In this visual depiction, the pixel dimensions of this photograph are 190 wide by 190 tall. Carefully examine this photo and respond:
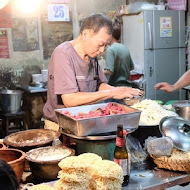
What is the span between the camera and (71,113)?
2.38 metres

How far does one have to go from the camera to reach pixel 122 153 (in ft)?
6.55

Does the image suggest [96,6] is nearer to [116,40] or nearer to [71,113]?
[116,40]

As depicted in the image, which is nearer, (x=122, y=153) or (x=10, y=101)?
(x=122, y=153)

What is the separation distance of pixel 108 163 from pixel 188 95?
235 inches

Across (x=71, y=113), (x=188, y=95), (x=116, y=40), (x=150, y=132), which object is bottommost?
(x=188, y=95)

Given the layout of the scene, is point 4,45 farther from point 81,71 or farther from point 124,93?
point 124,93

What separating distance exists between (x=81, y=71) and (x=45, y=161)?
45.1 inches

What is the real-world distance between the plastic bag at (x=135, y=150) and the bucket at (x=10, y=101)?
3.73 m

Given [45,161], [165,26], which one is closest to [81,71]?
[45,161]

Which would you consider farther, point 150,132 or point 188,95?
point 188,95

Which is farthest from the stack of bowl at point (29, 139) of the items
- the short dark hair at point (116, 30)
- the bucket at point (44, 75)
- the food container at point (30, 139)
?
the bucket at point (44, 75)

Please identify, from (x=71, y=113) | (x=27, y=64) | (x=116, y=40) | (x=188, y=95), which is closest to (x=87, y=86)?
(x=71, y=113)

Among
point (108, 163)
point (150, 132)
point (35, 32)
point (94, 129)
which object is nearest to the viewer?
point (108, 163)

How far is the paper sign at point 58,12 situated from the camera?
6691 mm
